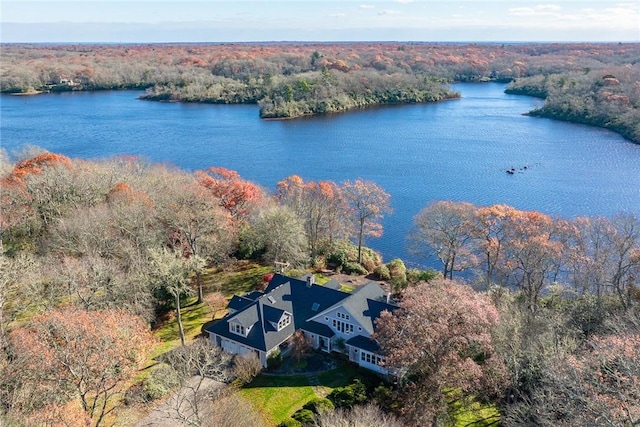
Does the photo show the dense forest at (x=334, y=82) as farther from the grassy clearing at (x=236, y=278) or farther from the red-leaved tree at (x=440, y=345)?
the red-leaved tree at (x=440, y=345)

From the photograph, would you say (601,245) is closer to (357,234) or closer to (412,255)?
(412,255)

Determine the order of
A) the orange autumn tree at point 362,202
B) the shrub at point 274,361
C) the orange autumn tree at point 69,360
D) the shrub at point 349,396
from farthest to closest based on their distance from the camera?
the orange autumn tree at point 362,202 → the shrub at point 274,361 → the shrub at point 349,396 → the orange autumn tree at point 69,360

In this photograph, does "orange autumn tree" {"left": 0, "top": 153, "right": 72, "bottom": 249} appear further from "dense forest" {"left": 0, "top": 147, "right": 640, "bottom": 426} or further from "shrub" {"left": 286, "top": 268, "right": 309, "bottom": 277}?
"shrub" {"left": 286, "top": 268, "right": 309, "bottom": 277}

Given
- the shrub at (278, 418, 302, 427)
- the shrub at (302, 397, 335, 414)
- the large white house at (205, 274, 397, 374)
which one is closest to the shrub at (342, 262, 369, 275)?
the large white house at (205, 274, 397, 374)

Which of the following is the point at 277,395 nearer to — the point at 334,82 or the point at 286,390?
the point at 286,390

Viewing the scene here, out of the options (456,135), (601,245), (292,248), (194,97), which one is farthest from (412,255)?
(194,97)

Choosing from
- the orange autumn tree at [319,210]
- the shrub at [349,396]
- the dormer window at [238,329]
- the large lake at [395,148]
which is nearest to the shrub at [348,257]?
the orange autumn tree at [319,210]
